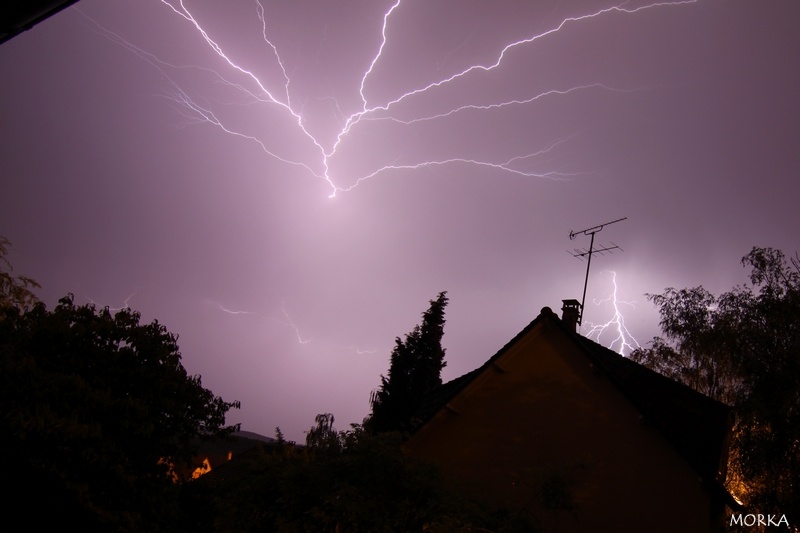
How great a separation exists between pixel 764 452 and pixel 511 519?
27.3 feet

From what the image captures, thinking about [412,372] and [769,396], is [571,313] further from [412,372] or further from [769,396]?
[412,372]

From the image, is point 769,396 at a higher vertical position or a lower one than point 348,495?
higher

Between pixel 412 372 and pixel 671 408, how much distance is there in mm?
13259

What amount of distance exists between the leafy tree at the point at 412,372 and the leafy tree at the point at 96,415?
14780 millimetres

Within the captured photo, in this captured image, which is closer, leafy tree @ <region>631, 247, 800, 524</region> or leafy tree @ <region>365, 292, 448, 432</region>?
leafy tree @ <region>631, 247, 800, 524</region>

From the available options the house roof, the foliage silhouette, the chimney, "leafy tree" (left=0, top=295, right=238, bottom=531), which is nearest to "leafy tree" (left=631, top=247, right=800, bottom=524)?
the house roof

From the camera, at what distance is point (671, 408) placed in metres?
10.3

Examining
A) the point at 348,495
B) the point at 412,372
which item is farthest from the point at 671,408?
the point at 412,372

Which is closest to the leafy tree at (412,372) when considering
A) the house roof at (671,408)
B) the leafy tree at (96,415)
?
the house roof at (671,408)

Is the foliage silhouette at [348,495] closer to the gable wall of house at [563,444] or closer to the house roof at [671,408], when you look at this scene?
the gable wall of house at [563,444]

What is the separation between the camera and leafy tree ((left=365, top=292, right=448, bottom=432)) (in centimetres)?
2141

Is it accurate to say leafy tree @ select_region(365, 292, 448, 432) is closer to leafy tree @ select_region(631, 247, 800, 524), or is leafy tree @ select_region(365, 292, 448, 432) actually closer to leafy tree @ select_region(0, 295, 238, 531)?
leafy tree @ select_region(631, 247, 800, 524)

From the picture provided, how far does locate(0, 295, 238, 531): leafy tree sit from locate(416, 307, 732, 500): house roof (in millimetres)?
4223

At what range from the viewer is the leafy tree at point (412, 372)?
21.4 m
